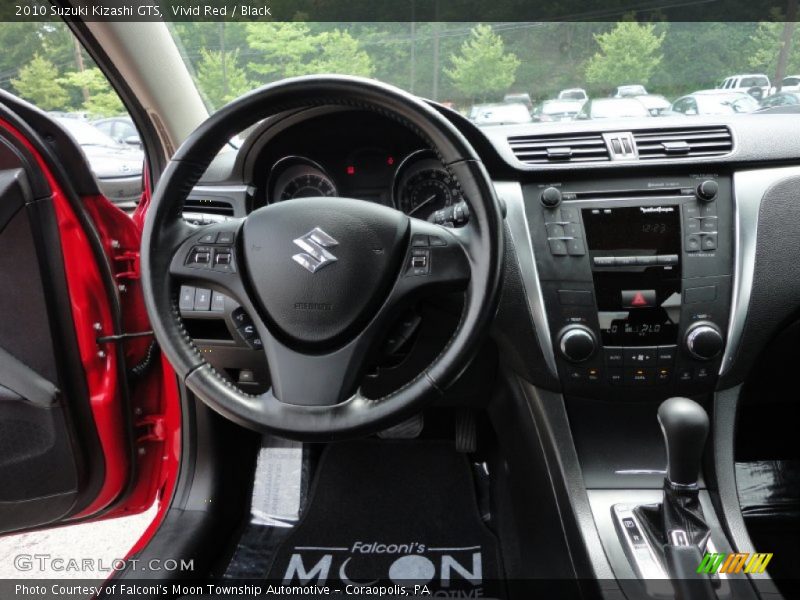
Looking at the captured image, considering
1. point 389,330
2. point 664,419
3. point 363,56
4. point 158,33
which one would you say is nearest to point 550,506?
point 664,419

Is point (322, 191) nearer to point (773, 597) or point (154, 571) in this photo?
point (154, 571)

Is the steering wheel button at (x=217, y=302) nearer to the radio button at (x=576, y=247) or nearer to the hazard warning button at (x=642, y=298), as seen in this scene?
the radio button at (x=576, y=247)

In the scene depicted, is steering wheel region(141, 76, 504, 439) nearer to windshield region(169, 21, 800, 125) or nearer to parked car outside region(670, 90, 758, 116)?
windshield region(169, 21, 800, 125)

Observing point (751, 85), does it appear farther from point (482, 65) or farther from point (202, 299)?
point (202, 299)

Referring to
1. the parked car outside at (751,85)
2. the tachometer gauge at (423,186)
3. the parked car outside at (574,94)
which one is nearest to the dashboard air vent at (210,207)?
the tachometer gauge at (423,186)

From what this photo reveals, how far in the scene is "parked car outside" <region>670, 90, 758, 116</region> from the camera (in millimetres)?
1616

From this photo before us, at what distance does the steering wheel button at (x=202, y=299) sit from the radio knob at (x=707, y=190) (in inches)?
47.6

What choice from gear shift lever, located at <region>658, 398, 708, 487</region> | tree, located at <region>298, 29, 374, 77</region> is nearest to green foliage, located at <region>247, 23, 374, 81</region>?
tree, located at <region>298, 29, 374, 77</region>

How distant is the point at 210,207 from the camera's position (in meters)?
1.66

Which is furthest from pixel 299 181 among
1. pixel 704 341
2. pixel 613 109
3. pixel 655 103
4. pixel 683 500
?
pixel 683 500

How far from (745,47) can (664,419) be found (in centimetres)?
98

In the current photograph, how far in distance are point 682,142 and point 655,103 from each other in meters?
0.16

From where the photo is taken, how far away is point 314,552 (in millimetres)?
1964

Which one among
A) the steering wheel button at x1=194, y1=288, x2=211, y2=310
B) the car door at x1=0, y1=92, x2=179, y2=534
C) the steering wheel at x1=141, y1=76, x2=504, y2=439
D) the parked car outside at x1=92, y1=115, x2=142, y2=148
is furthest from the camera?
the parked car outside at x1=92, y1=115, x2=142, y2=148
